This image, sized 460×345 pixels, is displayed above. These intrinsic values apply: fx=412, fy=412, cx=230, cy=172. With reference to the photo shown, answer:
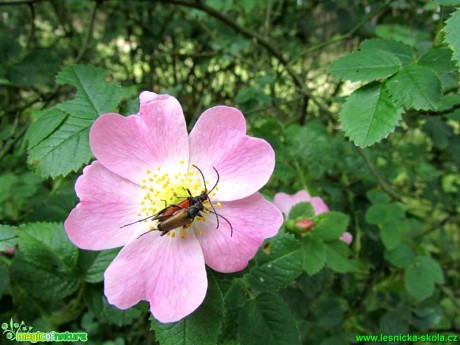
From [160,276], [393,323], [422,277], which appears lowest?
[393,323]

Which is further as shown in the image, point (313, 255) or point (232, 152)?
point (313, 255)

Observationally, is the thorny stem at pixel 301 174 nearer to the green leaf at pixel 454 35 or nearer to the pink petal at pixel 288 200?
the pink petal at pixel 288 200

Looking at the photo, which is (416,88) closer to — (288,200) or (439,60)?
(439,60)

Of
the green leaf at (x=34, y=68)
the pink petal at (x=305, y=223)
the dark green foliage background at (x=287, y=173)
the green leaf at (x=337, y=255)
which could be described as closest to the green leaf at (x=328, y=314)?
the dark green foliage background at (x=287, y=173)

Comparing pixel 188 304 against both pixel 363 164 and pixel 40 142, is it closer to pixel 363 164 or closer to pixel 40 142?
pixel 40 142

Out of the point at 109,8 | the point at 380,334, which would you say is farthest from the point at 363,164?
the point at 109,8

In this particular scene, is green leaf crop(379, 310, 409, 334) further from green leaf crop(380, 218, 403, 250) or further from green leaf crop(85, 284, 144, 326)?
green leaf crop(85, 284, 144, 326)

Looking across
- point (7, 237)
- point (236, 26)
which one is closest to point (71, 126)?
point (7, 237)
